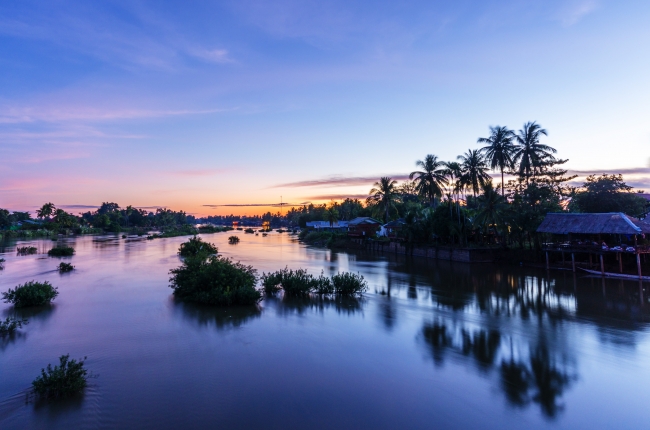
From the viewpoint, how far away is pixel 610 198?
33.4 m

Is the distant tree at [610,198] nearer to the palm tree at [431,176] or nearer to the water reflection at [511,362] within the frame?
the palm tree at [431,176]

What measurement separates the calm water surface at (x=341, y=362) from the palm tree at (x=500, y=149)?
65.8 ft

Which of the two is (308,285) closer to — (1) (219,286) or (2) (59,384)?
(1) (219,286)

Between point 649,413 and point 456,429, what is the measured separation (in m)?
4.49

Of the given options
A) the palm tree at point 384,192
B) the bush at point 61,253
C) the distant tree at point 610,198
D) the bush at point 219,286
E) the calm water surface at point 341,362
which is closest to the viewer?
the calm water surface at point 341,362

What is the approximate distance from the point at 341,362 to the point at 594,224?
2454 cm

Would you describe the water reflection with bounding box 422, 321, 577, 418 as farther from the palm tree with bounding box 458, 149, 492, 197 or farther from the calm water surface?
the palm tree with bounding box 458, 149, 492, 197

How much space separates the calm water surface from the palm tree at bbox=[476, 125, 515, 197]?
20056 mm

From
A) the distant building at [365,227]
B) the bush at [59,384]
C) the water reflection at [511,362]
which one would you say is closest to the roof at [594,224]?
the water reflection at [511,362]

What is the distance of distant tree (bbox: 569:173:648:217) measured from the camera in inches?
1302

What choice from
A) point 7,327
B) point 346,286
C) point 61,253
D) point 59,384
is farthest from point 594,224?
point 61,253

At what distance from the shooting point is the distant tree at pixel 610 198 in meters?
33.1

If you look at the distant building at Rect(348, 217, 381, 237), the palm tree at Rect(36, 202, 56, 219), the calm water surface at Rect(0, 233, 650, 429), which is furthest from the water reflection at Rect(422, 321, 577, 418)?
the palm tree at Rect(36, 202, 56, 219)

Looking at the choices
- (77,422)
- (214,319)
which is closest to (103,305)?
(214,319)
